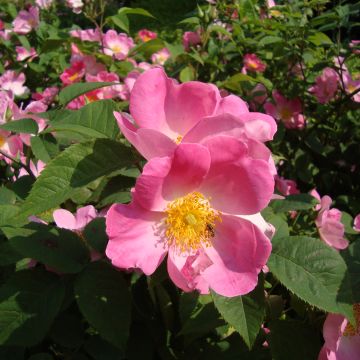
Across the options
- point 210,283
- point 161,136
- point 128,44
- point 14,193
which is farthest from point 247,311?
point 128,44

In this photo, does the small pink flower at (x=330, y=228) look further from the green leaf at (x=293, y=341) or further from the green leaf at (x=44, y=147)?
the green leaf at (x=44, y=147)

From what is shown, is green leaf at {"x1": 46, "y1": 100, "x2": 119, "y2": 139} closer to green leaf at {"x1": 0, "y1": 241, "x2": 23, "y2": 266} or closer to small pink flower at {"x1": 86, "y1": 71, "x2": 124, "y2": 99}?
green leaf at {"x1": 0, "y1": 241, "x2": 23, "y2": 266}

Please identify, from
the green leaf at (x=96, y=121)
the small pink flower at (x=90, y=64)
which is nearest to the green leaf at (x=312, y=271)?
the green leaf at (x=96, y=121)

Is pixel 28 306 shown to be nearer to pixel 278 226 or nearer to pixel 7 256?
pixel 7 256

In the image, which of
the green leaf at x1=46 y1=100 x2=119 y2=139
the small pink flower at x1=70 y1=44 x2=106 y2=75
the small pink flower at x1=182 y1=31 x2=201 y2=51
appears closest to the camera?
the green leaf at x1=46 y1=100 x2=119 y2=139

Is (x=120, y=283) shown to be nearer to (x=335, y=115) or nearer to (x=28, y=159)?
(x=28, y=159)

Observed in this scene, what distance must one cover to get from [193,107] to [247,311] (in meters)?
0.34

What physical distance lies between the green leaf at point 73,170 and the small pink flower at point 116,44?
1439 mm

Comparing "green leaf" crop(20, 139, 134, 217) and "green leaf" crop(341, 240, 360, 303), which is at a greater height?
"green leaf" crop(20, 139, 134, 217)

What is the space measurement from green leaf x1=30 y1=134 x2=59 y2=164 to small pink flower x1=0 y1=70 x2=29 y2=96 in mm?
1018

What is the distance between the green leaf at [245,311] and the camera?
0.67 metres

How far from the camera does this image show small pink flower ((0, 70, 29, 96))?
1881mm

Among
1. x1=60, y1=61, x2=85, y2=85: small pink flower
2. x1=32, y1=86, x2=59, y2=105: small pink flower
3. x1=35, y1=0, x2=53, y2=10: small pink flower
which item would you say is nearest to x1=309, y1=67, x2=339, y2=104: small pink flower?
x1=60, y1=61, x2=85, y2=85: small pink flower

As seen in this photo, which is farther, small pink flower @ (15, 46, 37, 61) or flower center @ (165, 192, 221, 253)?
small pink flower @ (15, 46, 37, 61)
